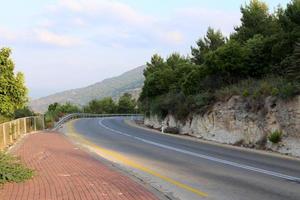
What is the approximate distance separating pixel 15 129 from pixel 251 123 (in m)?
12.4

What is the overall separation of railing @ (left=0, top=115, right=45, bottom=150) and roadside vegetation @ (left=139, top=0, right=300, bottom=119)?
37.2 ft

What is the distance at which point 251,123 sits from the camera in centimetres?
2638

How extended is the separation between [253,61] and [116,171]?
70.3 feet

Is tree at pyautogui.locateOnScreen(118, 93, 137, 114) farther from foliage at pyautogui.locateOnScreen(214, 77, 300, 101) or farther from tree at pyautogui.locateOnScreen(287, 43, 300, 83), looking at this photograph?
tree at pyautogui.locateOnScreen(287, 43, 300, 83)

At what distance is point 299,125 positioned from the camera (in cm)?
2188

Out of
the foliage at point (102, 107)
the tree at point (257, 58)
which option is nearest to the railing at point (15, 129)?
the tree at point (257, 58)

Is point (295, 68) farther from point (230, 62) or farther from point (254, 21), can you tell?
point (254, 21)

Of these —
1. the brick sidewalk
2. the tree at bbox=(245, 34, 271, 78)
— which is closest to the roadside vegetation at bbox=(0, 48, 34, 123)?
the brick sidewalk

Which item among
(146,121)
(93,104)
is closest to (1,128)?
(146,121)

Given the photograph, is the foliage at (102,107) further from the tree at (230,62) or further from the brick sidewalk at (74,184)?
the brick sidewalk at (74,184)

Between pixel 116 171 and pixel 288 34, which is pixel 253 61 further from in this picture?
pixel 116 171

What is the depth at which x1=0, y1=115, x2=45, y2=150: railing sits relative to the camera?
21.1m

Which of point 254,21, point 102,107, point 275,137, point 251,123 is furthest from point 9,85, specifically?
point 102,107

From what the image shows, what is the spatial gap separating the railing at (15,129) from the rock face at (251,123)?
1173 cm
